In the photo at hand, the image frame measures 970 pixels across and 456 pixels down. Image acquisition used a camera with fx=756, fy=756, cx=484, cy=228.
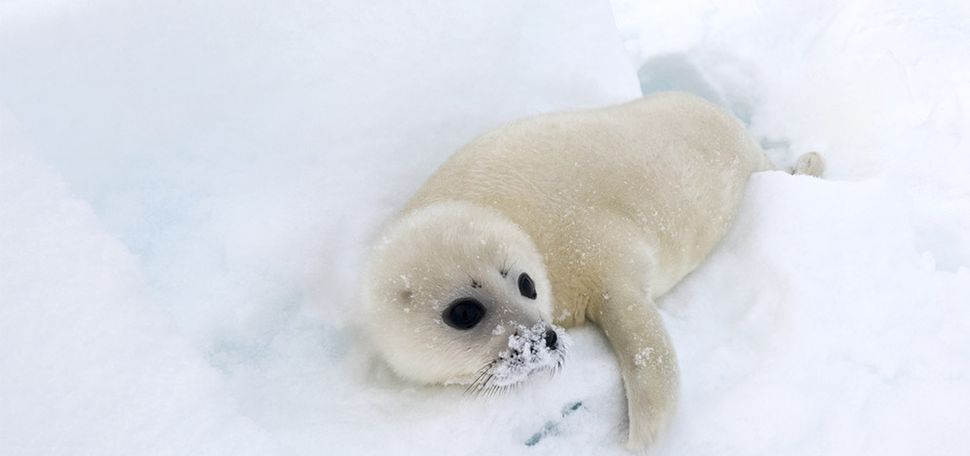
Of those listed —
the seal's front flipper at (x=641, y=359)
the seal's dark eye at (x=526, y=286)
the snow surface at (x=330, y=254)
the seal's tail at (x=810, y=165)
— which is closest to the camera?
the snow surface at (x=330, y=254)

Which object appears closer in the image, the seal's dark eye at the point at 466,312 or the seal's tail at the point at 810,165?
the seal's dark eye at the point at 466,312

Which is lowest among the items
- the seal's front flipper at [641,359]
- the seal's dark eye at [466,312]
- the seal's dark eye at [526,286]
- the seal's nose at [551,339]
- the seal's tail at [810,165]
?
the seal's tail at [810,165]

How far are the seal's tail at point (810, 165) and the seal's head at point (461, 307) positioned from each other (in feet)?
6.29

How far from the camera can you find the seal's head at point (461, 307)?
213cm

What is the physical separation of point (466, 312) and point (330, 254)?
74 centimetres

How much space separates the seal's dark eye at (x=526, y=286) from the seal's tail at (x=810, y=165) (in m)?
1.98

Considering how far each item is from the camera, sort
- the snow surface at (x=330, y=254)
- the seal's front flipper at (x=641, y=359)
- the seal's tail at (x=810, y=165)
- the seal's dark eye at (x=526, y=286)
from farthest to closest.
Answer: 1. the seal's tail at (x=810, y=165)
2. the seal's dark eye at (x=526, y=286)
3. the seal's front flipper at (x=641, y=359)
4. the snow surface at (x=330, y=254)

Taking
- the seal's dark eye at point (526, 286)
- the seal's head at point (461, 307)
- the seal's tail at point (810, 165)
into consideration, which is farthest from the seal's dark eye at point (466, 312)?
the seal's tail at point (810, 165)

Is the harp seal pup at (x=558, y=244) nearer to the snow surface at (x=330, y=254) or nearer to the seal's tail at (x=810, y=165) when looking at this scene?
the snow surface at (x=330, y=254)

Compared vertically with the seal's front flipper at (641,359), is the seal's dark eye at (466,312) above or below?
above

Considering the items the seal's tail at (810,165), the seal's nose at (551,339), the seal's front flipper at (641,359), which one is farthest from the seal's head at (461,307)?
the seal's tail at (810,165)

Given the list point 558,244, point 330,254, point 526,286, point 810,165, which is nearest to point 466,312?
point 526,286

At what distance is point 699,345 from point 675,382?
15.1 inches

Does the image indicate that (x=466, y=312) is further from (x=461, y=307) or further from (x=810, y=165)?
(x=810, y=165)
